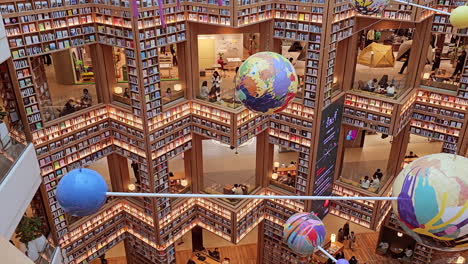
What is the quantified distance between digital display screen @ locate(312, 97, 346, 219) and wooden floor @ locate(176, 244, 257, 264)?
3.21 m

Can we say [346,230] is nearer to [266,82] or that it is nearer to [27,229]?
[27,229]

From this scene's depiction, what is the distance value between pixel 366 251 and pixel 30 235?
34.8 feet

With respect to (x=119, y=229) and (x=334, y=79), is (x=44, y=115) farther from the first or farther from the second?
(x=334, y=79)

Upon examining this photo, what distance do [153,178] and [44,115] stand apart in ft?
8.95

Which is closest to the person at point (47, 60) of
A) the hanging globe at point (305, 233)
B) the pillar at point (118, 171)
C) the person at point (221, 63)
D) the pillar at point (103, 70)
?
the pillar at point (103, 70)

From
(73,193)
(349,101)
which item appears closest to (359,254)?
(349,101)

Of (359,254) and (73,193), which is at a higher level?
(73,193)

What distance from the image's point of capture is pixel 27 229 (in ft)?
24.3

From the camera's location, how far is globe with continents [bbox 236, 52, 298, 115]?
4285 millimetres

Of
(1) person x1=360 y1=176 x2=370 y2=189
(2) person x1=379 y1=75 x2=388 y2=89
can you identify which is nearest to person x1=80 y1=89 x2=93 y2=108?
(2) person x1=379 y1=75 x2=388 y2=89

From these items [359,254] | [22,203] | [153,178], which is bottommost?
[359,254]

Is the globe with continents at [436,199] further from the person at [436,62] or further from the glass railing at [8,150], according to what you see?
the person at [436,62]

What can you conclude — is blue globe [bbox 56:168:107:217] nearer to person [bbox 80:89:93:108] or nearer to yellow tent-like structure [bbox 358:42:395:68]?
person [bbox 80:89:93:108]

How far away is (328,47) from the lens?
8.95m
